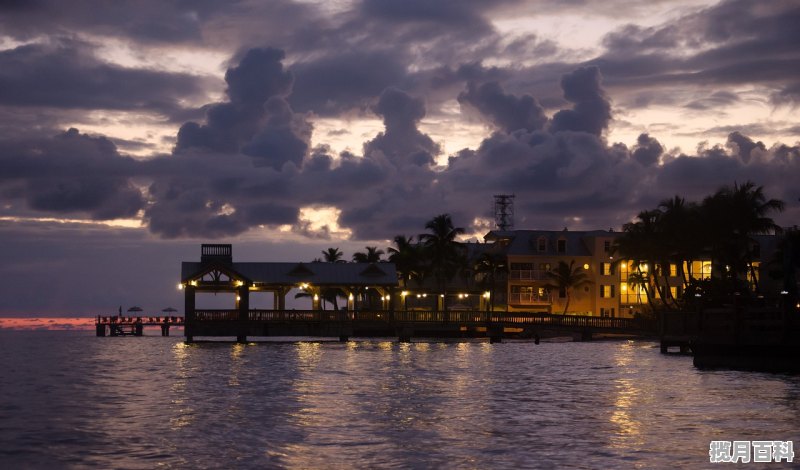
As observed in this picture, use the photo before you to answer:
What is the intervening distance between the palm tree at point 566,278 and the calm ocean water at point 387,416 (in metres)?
62.3

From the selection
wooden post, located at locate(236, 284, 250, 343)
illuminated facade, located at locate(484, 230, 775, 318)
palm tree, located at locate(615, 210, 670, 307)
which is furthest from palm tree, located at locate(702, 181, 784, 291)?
wooden post, located at locate(236, 284, 250, 343)

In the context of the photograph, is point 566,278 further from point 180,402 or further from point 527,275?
point 180,402

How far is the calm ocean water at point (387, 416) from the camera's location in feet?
71.4

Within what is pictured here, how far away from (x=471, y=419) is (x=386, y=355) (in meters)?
38.1

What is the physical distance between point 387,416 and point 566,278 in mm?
86273

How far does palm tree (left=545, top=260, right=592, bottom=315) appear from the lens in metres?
113

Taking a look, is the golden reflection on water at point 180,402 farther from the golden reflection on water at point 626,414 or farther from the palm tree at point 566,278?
the palm tree at point 566,278

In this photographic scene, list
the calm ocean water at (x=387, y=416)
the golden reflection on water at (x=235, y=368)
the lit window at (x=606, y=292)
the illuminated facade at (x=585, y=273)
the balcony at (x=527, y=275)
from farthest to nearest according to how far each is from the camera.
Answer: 1. the balcony at (x=527, y=275)
2. the lit window at (x=606, y=292)
3. the illuminated facade at (x=585, y=273)
4. the golden reflection on water at (x=235, y=368)
5. the calm ocean water at (x=387, y=416)

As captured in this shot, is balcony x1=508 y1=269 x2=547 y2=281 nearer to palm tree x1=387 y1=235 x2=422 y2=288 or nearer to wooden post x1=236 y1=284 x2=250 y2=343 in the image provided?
palm tree x1=387 y1=235 x2=422 y2=288

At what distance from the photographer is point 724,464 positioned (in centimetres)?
2025

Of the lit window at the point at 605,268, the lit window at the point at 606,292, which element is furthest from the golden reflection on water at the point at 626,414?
the lit window at the point at 605,268

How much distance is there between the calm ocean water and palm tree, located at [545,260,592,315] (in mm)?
62254

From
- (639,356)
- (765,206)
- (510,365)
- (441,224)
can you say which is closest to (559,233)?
(441,224)

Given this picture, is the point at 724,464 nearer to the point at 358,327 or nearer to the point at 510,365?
the point at 510,365
